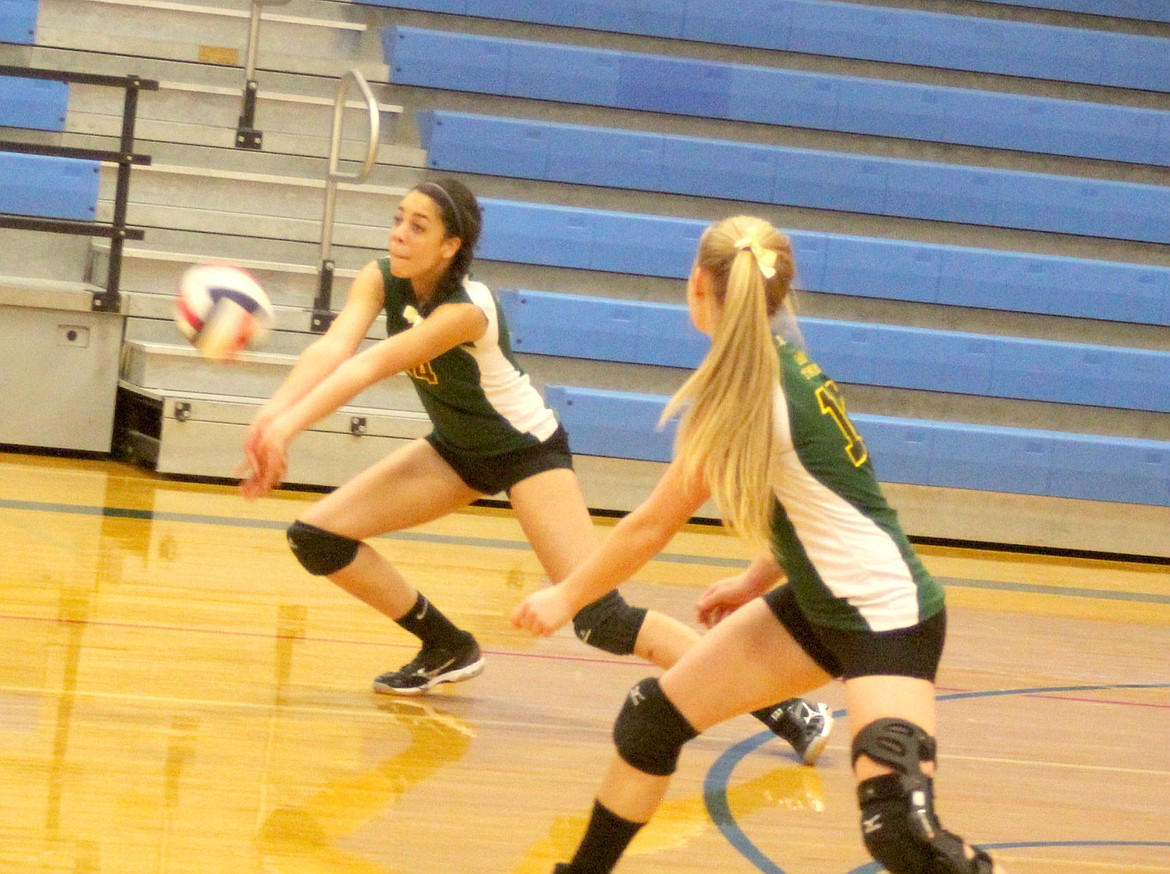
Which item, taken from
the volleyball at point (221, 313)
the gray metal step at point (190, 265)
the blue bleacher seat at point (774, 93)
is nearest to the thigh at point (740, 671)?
the volleyball at point (221, 313)

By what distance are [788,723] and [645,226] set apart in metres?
3.96

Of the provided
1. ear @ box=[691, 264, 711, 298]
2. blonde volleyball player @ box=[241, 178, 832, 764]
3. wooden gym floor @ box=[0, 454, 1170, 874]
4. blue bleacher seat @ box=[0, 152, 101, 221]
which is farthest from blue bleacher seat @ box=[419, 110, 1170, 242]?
ear @ box=[691, 264, 711, 298]

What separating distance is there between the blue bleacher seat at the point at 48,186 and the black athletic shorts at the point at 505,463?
3.67 meters

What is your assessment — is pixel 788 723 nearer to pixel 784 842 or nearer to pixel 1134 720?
pixel 784 842

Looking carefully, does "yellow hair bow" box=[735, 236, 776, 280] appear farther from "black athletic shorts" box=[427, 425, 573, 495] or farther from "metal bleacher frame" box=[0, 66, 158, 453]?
"metal bleacher frame" box=[0, 66, 158, 453]

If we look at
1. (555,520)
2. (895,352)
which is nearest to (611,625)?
(555,520)

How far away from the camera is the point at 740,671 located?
2.20 metres

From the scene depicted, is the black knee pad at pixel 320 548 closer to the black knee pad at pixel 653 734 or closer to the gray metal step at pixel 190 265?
the black knee pad at pixel 653 734

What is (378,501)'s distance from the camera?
3.37 meters

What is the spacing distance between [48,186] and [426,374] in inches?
147

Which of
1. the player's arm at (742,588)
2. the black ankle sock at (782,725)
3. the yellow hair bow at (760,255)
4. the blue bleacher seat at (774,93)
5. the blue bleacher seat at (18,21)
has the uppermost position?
the blue bleacher seat at (774,93)

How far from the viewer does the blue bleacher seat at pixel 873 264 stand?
6891 mm

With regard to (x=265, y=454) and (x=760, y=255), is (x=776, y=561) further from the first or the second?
(x=265, y=454)

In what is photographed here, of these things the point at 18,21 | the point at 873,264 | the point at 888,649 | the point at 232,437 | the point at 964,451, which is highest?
the point at 18,21
